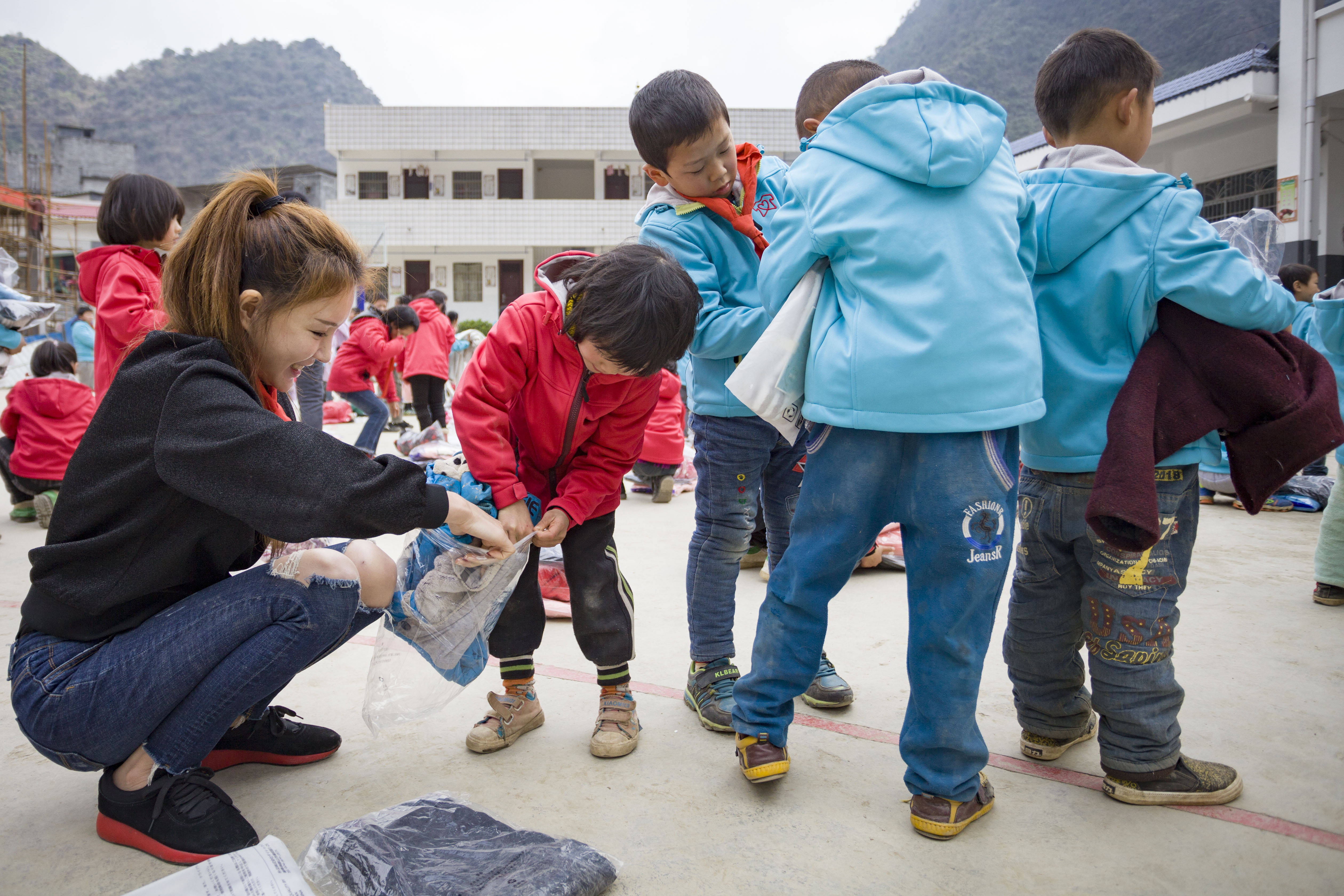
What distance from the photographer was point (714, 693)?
2.07 meters

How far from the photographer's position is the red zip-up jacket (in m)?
1.83

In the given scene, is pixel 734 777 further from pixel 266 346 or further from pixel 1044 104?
pixel 1044 104

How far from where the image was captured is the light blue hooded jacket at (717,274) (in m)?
1.93

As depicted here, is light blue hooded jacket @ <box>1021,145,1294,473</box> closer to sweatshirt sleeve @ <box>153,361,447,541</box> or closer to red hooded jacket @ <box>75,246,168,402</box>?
sweatshirt sleeve @ <box>153,361,447,541</box>

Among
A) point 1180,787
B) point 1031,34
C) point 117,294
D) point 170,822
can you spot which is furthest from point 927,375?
point 1031,34

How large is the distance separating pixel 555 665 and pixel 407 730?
1.75 feet

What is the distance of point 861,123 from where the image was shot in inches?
62.7

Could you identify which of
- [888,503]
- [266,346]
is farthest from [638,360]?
[266,346]

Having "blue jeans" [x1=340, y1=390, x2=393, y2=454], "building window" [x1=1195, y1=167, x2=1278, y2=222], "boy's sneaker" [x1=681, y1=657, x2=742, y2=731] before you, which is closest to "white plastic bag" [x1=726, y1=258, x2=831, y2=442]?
"boy's sneaker" [x1=681, y1=657, x2=742, y2=731]

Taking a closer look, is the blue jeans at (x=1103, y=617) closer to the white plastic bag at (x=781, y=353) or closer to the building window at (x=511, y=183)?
the white plastic bag at (x=781, y=353)

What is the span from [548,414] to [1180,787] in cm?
149

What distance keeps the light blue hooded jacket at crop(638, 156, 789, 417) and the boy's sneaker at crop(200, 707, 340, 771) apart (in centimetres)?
118

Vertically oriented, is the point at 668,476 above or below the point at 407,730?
above

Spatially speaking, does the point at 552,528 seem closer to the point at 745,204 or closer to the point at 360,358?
the point at 745,204
